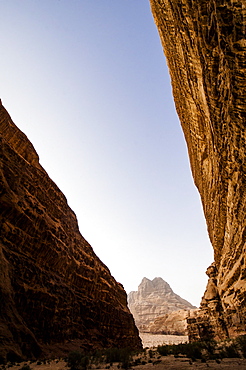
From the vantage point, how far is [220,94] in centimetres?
870

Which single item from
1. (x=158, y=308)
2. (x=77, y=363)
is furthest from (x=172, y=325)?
(x=77, y=363)

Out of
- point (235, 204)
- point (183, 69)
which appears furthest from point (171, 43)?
point (235, 204)

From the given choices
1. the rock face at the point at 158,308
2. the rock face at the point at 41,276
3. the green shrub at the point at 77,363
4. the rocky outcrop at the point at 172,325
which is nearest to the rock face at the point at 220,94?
the green shrub at the point at 77,363

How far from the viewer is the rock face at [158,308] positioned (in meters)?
76.8

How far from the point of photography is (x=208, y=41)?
24.9 feet

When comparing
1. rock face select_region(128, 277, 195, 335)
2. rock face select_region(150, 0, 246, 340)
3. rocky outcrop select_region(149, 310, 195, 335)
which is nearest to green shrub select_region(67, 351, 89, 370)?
rock face select_region(150, 0, 246, 340)

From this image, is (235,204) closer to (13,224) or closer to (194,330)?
(13,224)

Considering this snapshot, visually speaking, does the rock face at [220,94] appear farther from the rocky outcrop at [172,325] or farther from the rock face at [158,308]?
the rocky outcrop at [172,325]

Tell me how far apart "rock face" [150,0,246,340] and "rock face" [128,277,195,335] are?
32362mm

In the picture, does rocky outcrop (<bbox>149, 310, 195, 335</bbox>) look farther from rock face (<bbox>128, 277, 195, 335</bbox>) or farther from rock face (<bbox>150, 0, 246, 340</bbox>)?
rock face (<bbox>150, 0, 246, 340</bbox>)

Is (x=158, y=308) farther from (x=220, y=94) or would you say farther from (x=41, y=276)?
(x=220, y=94)

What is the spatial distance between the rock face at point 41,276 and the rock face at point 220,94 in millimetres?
13251

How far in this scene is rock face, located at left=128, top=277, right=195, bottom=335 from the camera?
252 ft

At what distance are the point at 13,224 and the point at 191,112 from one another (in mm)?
15137
